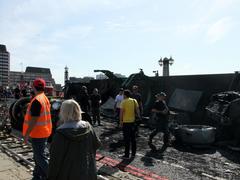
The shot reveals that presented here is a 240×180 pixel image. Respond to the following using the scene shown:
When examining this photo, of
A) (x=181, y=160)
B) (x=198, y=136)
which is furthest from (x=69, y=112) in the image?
(x=198, y=136)

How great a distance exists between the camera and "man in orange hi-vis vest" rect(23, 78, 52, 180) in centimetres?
520

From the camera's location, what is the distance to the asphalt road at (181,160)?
664cm

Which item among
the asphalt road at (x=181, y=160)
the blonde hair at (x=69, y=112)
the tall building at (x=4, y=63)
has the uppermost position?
the tall building at (x=4, y=63)

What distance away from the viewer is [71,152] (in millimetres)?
3336

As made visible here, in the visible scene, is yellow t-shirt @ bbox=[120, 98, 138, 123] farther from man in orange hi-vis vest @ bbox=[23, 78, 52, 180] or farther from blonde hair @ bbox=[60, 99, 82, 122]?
blonde hair @ bbox=[60, 99, 82, 122]

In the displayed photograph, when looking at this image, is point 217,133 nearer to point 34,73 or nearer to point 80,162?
point 80,162

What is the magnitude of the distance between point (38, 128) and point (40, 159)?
0.53 meters

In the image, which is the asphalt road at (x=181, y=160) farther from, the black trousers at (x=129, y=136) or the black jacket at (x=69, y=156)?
the black jacket at (x=69, y=156)

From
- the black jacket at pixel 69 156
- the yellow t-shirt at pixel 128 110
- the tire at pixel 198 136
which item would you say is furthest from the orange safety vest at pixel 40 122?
the tire at pixel 198 136

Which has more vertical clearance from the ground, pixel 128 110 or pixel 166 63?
pixel 166 63

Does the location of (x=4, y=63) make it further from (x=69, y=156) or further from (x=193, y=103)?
(x=69, y=156)

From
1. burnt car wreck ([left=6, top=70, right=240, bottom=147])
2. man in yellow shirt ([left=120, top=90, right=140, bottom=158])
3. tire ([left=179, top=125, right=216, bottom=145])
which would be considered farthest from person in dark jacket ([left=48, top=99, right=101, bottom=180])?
tire ([left=179, top=125, right=216, bottom=145])

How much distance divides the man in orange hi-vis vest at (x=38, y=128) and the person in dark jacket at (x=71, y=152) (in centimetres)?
189

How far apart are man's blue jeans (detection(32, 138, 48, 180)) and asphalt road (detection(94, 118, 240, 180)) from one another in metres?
2.25
